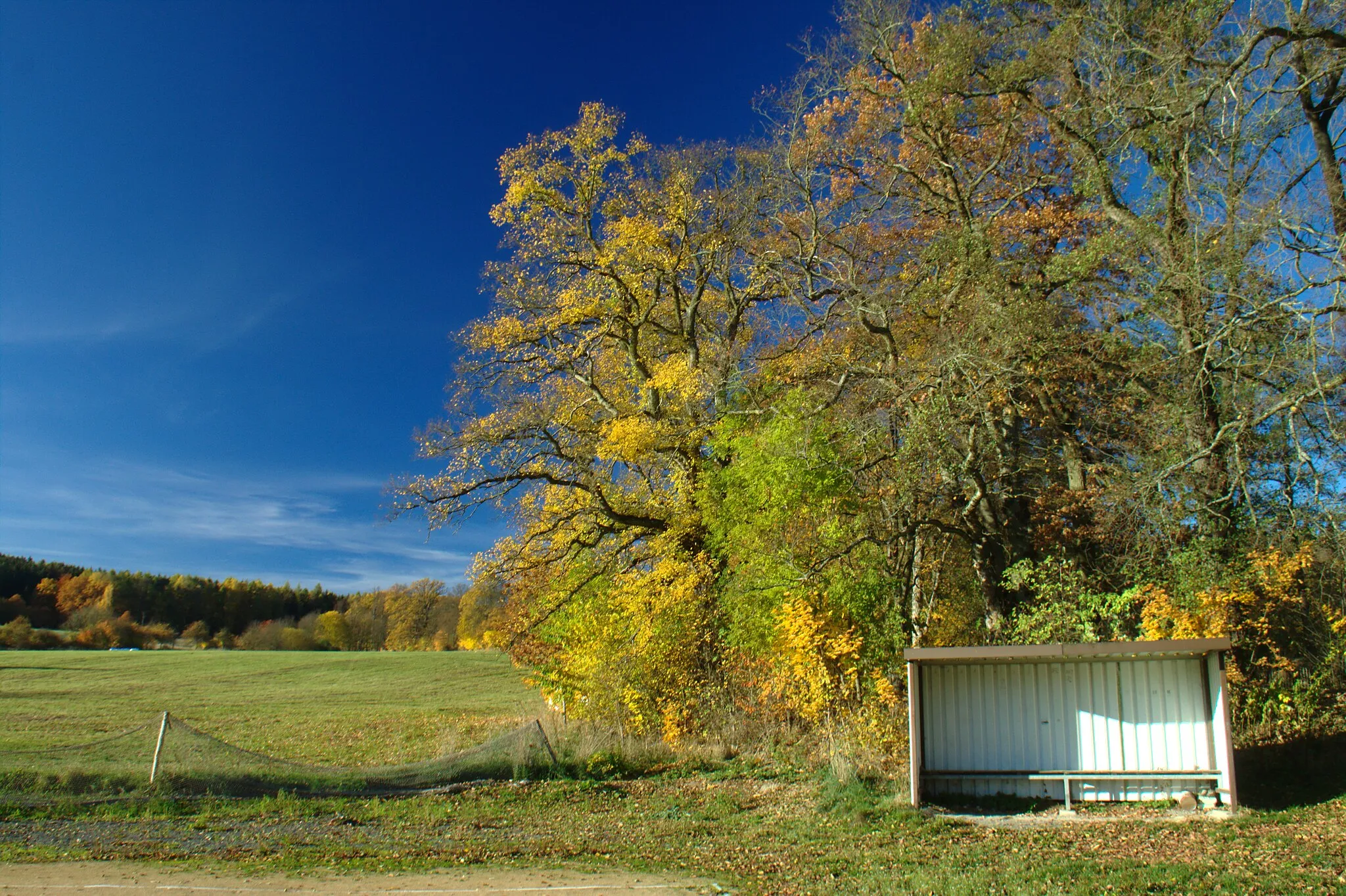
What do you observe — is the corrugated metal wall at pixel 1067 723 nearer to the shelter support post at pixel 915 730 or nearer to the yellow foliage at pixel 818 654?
the shelter support post at pixel 915 730

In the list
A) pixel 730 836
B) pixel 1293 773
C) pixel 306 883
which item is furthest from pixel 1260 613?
pixel 306 883

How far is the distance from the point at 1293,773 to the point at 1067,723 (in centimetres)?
331

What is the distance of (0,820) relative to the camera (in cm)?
1116

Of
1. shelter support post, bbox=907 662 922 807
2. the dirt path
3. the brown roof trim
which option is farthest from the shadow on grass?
the dirt path

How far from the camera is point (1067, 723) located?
12.0 meters

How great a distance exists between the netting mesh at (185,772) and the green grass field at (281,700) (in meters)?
4.86

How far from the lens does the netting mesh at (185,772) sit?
12.5 m

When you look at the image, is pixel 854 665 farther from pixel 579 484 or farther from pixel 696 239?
pixel 696 239

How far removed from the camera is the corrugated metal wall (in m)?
11.4

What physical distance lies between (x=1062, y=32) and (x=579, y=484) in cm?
1434

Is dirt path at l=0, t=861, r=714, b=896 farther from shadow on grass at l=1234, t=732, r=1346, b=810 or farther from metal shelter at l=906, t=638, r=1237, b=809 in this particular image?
shadow on grass at l=1234, t=732, r=1346, b=810

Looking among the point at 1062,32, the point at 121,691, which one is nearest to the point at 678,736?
the point at 1062,32

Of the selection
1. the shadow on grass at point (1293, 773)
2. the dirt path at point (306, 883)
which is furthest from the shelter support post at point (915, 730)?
the dirt path at point (306, 883)

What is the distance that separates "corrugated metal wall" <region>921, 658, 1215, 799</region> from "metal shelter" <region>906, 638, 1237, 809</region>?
1cm
